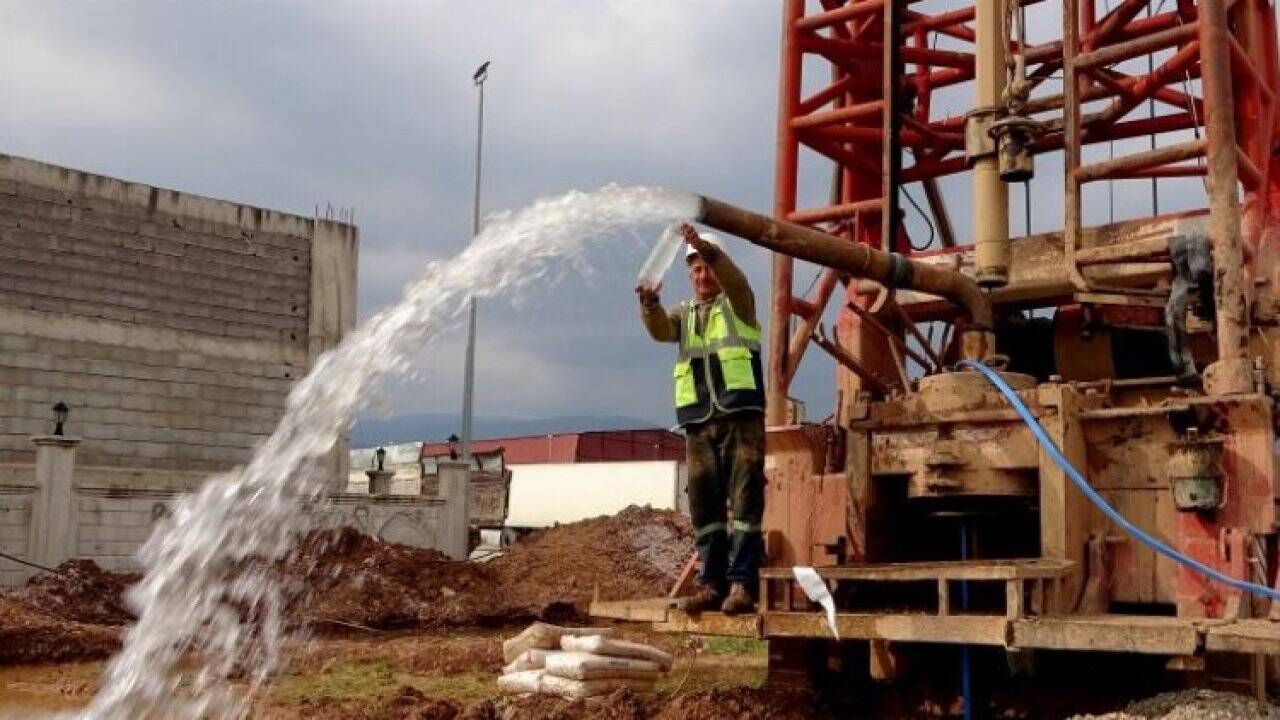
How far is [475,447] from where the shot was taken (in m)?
49.4

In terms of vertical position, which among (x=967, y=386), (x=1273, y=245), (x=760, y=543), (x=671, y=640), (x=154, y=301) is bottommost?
(x=671, y=640)

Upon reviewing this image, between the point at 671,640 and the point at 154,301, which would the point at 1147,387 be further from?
the point at 154,301

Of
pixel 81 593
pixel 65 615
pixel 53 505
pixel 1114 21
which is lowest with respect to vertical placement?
pixel 65 615

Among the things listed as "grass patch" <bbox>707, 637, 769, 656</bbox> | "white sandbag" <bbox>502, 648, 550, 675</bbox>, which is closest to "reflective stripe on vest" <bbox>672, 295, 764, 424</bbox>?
"white sandbag" <bbox>502, 648, 550, 675</bbox>

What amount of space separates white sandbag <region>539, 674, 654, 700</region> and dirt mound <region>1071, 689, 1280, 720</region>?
11.7ft

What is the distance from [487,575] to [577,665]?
1174cm

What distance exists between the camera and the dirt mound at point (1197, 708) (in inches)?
195

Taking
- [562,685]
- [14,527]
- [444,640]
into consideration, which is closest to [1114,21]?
[562,685]

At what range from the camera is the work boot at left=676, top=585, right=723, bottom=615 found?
6113 mm

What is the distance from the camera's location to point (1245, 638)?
4.48m

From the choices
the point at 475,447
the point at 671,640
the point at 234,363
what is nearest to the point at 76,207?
the point at 234,363

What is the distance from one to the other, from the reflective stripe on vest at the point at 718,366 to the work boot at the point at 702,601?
0.89 metres

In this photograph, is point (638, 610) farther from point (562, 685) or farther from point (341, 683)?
point (341, 683)

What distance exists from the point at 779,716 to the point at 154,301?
16991mm
